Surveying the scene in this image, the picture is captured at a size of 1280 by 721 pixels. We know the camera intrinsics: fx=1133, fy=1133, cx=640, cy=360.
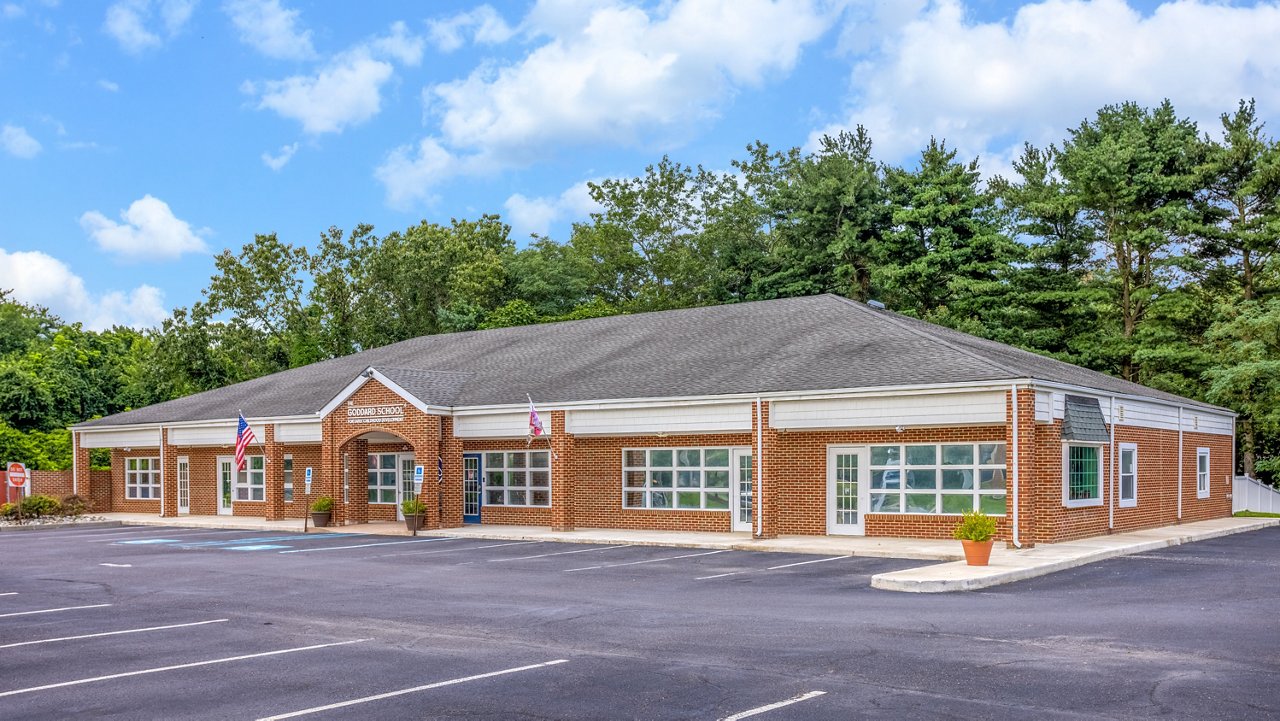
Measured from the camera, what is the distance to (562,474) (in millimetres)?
28969

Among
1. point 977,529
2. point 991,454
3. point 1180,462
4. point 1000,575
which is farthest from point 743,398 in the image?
point 1180,462

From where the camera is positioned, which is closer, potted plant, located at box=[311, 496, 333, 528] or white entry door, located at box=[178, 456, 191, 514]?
potted plant, located at box=[311, 496, 333, 528]

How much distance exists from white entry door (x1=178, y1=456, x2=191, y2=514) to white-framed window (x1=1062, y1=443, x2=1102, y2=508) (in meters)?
29.6

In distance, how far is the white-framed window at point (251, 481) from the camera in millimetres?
38031

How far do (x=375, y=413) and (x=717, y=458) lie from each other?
9827 millimetres

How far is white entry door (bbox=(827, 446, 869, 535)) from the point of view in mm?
25781

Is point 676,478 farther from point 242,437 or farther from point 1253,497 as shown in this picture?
point 1253,497

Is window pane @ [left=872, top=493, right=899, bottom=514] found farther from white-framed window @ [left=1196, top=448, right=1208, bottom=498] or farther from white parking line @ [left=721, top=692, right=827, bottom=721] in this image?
white parking line @ [left=721, top=692, right=827, bottom=721]

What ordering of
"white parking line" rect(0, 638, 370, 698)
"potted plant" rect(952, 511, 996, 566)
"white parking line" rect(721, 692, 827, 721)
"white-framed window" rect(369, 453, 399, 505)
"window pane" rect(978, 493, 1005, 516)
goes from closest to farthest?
"white parking line" rect(721, 692, 827, 721), "white parking line" rect(0, 638, 370, 698), "potted plant" rect(952, 511, 996, 566), "window pane" rect(978, 493, 1005, 516), "white-framed window" rect(369, 453, 399, 505)

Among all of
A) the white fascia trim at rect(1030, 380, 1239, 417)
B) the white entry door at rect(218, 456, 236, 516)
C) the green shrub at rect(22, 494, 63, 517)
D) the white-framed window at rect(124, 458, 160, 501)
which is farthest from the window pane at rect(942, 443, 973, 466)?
the green shrub at rect(22, 494, 63, 517)

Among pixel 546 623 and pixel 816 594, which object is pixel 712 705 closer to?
pixel 546 623

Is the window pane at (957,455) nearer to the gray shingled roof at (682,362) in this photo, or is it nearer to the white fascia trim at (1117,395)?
the gray shingled roof at (682,362)

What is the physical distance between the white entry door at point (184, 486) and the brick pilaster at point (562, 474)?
1744 centimetres

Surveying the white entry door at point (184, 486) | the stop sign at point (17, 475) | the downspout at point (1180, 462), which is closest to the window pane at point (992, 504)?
the downspout at point (1180, 462)
